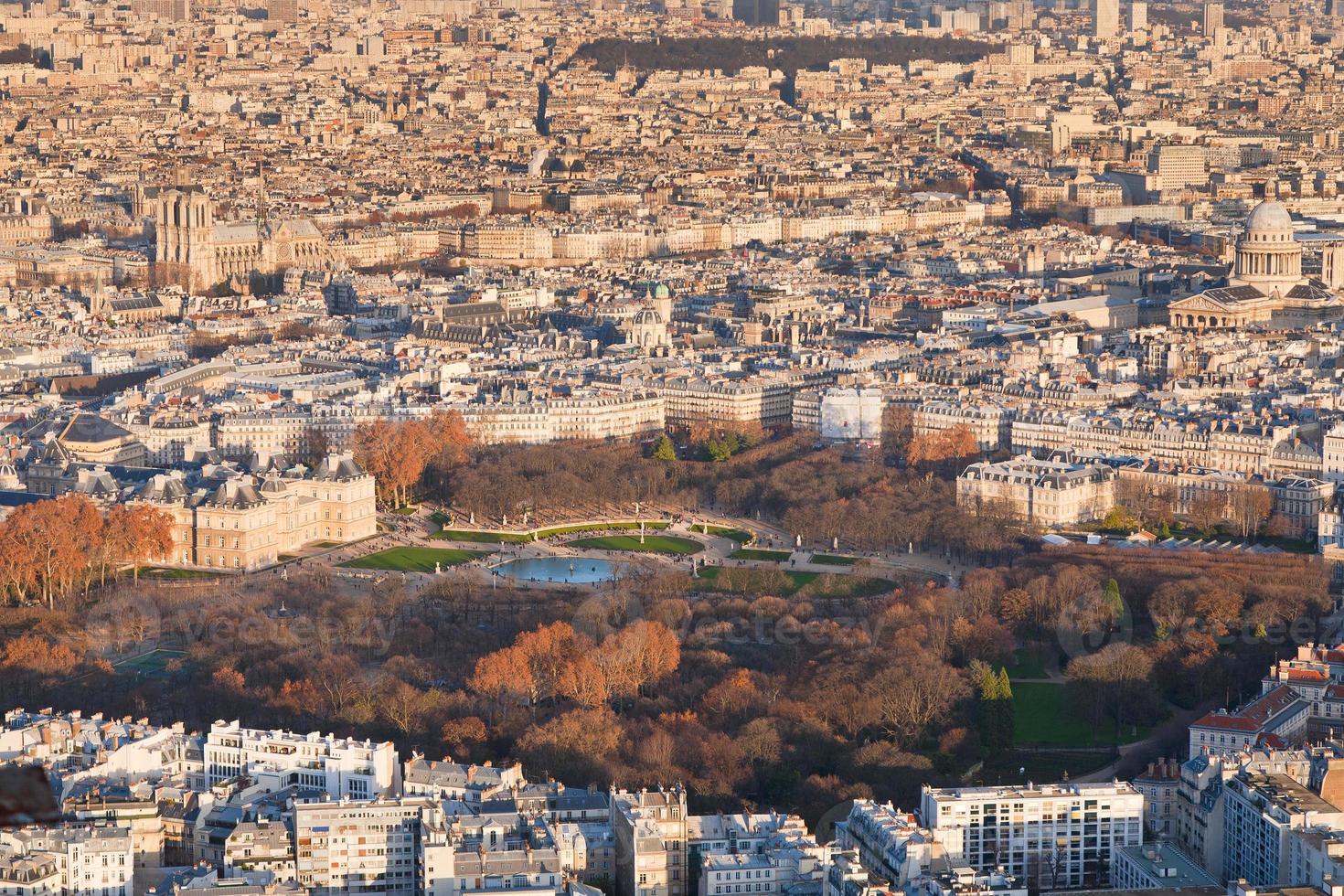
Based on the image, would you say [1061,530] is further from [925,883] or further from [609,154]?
[609,154]

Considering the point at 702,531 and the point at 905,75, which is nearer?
the point at 702,531

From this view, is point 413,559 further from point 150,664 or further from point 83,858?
point 83,858

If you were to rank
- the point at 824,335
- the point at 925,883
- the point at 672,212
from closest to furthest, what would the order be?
the point at 925,883
the point at 824,335
the point at 672,212

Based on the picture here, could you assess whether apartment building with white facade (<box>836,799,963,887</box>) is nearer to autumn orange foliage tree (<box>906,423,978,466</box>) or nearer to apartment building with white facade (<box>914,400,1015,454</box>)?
autumn orange foliage tree (<box>906,423,978,466</box>)

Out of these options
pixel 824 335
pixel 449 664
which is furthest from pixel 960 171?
pixel 449 664

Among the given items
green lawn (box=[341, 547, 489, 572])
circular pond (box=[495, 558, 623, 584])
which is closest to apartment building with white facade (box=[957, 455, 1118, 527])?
circular pond (box=[495, 558, 623, 584])

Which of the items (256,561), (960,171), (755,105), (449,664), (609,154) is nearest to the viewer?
(449,664)
